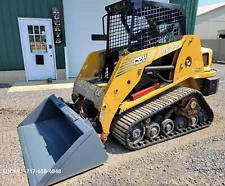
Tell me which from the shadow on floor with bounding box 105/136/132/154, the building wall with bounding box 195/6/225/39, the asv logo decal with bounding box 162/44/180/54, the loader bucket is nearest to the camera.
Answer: the loader bucket

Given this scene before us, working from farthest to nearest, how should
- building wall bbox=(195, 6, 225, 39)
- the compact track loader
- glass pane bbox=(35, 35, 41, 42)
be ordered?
building wall bbox=(195, 6, 225, 39)
glass pane bbox=(35, 35, 41, 42)
the compact track loader

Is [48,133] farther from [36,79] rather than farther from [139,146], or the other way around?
[36,79]

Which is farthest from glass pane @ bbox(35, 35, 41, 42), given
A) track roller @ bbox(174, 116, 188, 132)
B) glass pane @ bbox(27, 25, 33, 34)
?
track roller @ bbox(174, 116, 188, 132)

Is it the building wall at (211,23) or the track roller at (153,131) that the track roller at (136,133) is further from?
the building wall at (211,23)

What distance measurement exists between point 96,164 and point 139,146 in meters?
0.77

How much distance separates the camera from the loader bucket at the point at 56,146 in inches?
89.7

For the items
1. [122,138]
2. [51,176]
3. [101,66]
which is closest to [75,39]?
[101,66]

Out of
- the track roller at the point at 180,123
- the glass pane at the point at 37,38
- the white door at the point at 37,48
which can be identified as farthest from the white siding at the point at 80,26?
the track roller at the point at 180,123

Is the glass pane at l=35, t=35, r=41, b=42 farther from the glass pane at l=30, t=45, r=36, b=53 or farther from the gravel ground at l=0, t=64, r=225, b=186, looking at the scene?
the gravel ground at l=0, t=64, r=225, b=186

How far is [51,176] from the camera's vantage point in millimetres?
2234

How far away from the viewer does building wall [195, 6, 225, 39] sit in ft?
68.0

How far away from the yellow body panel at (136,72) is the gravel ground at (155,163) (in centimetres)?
52

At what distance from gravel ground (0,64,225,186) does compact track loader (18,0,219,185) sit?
136mm

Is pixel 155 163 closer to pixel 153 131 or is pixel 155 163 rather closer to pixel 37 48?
pixel 153 131
